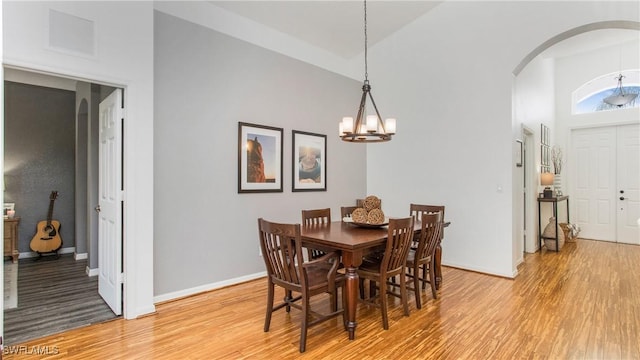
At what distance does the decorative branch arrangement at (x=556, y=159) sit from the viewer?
266 inches

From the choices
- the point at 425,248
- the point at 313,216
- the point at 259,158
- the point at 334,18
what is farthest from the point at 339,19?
the point at 425,248

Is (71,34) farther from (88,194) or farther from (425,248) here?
(425,248)

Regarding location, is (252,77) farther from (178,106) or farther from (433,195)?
(433,195)

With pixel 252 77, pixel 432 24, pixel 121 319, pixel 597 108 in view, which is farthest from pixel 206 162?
pixel 597 108

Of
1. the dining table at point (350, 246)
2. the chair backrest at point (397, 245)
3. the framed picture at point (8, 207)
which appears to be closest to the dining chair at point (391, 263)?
the chair backrest at point (397, 245)

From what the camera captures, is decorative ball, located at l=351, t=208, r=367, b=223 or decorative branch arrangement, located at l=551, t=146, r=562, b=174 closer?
decorative ball, located at l=351, t=208, r=367, b=223

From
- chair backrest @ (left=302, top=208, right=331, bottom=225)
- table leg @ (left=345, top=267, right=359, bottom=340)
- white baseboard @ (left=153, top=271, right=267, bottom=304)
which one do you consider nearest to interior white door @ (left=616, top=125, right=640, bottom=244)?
chair backrest @ (left=302, top=208, right=331, bottom=225)

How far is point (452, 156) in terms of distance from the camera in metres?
4.86

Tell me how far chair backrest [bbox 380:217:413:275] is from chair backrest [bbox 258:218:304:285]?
0.79 metres

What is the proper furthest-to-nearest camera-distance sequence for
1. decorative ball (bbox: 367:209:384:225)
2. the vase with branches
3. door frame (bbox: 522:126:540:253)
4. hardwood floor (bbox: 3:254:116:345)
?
the vase with branches
door frame (bbox: 522:126:540:253)
decorative ball (bbox: 367:209:384:225)
hardwood floor (bbox: 3:254:116:345)

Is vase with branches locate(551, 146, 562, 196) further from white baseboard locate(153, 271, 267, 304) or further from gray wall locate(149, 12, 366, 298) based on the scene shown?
white baseboard locate(153, 271, 267, 304)

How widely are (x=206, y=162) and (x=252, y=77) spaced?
4.15 ft

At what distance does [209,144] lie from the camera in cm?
374

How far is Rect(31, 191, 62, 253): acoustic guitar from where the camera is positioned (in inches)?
197
